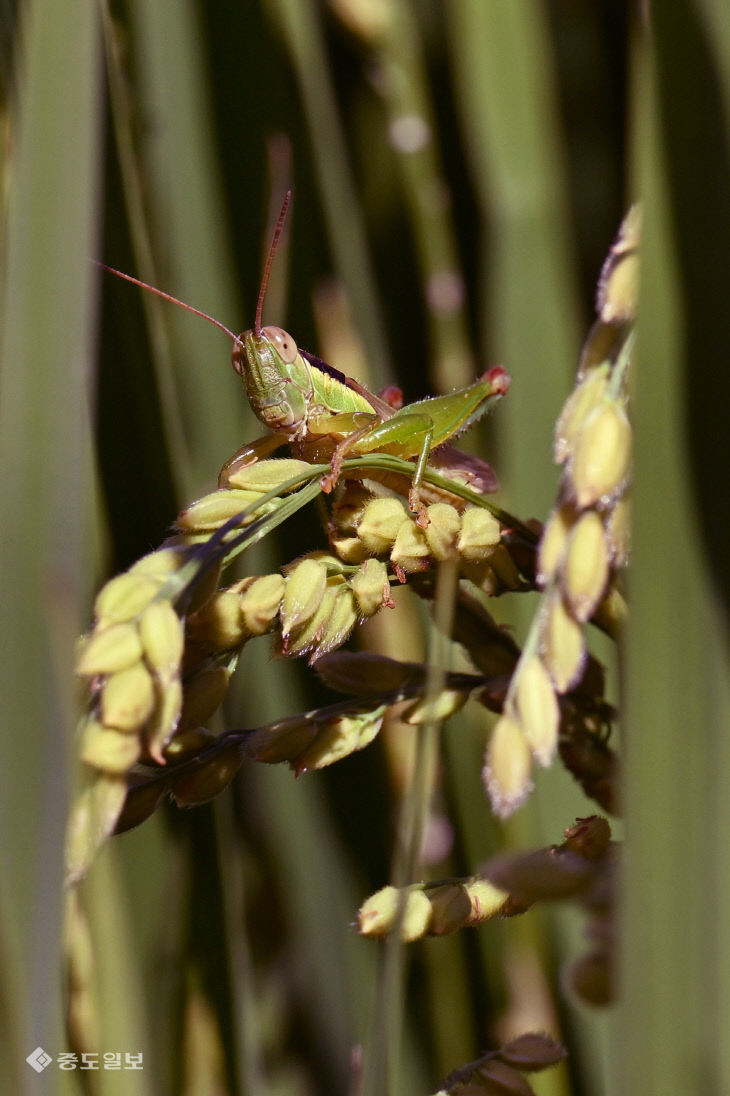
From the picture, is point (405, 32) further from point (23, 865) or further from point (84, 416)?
point (23, 865)

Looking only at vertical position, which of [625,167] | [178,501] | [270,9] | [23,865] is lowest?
[23,865]

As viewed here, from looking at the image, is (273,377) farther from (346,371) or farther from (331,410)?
(346,371)

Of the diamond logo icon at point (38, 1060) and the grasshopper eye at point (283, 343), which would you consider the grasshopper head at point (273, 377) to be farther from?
the diamond logo icon at point (38, 1060)

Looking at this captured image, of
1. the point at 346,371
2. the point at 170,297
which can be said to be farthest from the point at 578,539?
the point at 346,371

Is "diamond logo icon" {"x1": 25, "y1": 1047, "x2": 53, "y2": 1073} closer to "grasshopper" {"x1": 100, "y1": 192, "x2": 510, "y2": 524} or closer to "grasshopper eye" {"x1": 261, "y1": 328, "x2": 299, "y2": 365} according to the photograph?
"grasshopper" {"x1": 100, "y1": 192, "x2": 510, "y2": 524}

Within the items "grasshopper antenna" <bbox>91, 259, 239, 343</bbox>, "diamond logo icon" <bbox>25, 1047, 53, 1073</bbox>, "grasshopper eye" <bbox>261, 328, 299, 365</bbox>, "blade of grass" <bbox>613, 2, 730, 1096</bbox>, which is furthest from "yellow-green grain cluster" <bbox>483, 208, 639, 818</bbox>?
"grasshopper eye" <bbox>261, 328, 299, 365</bbox>

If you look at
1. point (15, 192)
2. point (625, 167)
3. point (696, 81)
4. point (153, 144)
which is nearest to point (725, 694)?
point (696, 81)
